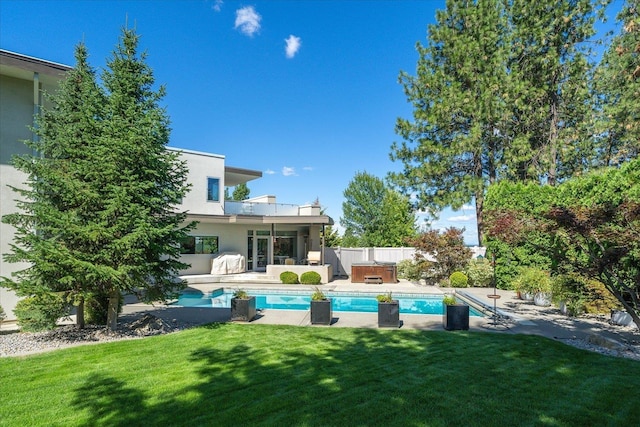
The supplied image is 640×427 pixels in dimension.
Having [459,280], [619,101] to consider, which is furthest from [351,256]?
[619,101]

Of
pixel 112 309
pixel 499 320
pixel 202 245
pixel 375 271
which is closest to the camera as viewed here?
pixel 112 309

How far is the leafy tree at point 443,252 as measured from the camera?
18312 mm

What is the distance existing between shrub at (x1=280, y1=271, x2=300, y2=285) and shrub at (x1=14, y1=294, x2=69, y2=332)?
1189cm

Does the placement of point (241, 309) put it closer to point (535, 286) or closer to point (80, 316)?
point (80, 316)

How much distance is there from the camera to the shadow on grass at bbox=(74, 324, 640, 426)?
4121mm

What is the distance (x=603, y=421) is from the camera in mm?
4027

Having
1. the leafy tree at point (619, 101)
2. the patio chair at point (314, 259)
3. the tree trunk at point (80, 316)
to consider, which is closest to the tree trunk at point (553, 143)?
the leafy tree at point (619, 101)

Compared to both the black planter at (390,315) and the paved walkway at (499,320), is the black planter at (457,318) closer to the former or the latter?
the paved walkway at (499,320)

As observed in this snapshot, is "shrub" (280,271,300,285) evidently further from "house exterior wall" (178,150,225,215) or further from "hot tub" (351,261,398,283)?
"house exterior wall" (178,150,225,215)

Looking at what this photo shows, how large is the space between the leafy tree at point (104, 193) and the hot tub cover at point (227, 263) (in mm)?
12624

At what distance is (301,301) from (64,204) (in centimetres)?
993

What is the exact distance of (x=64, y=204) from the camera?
7719 millimetres

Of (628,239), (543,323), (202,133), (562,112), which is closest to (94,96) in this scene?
(628,239)

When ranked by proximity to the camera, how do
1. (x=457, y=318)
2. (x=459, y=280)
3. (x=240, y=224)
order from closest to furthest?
1. (x=457, y=318)
2. (x=459, y=280)
3. (x=240, y=224)
